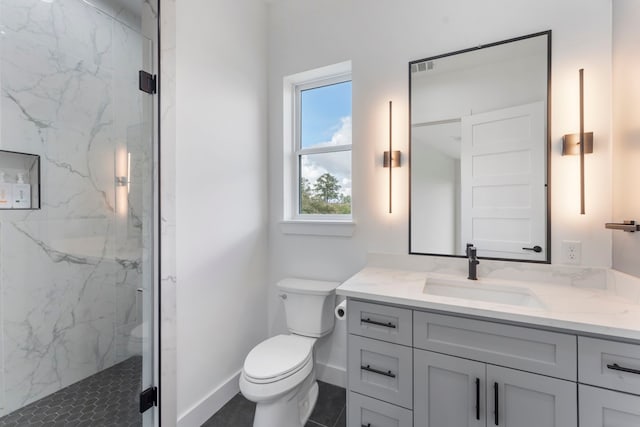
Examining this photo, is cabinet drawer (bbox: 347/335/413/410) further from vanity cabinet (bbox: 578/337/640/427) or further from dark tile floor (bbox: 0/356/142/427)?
dark tile floor (bbox: 0/356/142/427)

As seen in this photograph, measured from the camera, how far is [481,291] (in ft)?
4.76

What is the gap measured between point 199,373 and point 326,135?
1.85 meters

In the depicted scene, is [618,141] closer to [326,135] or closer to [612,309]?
[612,309]

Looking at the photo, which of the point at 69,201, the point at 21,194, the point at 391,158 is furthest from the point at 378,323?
the point at 21,194

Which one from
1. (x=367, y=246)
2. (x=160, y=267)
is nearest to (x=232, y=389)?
(x=160, y=267)

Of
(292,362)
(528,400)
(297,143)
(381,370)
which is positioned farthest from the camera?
(297,143)

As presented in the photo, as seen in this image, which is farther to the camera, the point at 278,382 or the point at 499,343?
the point at 278,382

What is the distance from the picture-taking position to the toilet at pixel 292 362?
1.38 metres

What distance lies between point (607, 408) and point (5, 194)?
2778 millimetres

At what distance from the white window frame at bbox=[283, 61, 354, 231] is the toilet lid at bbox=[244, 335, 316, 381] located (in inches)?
29.8

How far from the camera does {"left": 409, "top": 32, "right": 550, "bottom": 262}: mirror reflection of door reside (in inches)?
58.2

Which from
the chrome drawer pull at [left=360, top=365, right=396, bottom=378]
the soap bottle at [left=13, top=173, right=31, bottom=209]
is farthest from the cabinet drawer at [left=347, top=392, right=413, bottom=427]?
the soap bottle at [left=13, top=173, right=31, bottom=209]

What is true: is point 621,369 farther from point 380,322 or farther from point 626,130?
point 626,130

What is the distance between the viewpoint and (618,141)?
4.22 feet
